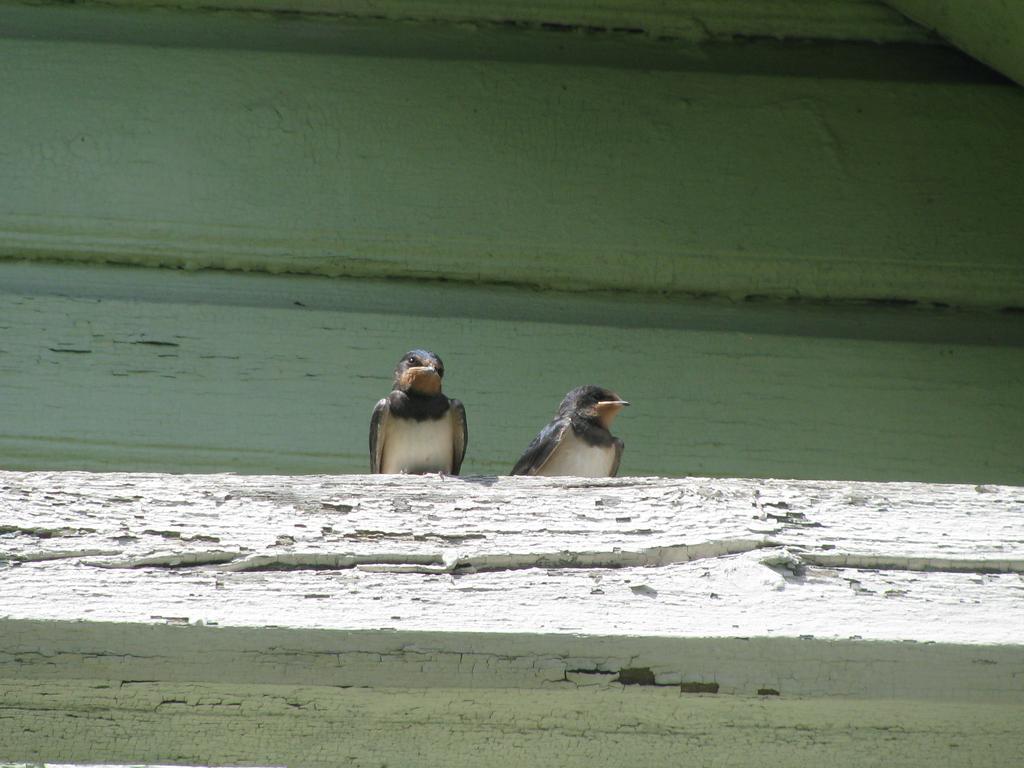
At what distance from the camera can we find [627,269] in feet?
7.25

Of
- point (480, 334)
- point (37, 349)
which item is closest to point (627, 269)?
point (480, 334)

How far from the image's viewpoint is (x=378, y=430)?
2.34 metres

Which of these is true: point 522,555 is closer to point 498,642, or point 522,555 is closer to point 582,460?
point 498,642

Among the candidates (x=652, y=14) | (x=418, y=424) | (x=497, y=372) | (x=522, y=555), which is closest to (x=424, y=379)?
(x=497, y=372)

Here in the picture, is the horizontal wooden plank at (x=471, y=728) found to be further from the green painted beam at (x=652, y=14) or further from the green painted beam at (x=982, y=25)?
the green painted beam at (x=652, y=14)

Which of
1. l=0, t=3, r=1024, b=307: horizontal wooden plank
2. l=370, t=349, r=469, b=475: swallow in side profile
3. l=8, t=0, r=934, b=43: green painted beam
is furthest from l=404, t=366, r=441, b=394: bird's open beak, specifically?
l=8, t=0, r=934, b=43: green painted beam

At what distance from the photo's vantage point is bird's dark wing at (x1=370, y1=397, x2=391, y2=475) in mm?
2262

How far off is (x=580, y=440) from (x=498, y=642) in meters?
1.52

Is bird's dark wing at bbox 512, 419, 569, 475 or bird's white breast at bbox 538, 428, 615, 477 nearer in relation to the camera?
bird's dark wing at bbox 512, 419, 569, 475

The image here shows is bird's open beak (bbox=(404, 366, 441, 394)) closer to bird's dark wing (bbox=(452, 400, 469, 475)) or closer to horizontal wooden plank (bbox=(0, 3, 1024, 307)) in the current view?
bird's dark wing (bbox=(452, 400, 469, 475))

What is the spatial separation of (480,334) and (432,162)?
35cm

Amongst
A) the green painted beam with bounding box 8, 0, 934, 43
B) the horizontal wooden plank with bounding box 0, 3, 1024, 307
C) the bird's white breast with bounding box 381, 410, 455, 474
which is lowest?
the bird's white breast with bounding box 381, 410, 455, 474

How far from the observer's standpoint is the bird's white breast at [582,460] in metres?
2.52

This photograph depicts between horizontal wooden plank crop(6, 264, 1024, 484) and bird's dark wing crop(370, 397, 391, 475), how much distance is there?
2.8 inches
